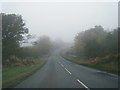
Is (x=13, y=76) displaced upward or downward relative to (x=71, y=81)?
downward

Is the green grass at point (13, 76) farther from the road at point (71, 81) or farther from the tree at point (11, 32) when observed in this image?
the tree at point (11, 32)

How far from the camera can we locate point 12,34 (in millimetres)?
51188

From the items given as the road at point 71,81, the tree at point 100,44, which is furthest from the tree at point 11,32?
the road at point 71,81

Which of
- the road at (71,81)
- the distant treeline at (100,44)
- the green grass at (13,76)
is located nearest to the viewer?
the road at (71,81)

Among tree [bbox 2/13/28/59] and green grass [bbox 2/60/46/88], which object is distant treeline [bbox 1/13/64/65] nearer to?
tree [bbox 2/13/28/59]

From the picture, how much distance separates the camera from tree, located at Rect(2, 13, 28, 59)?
156 feet

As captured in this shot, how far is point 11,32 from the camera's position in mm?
51156

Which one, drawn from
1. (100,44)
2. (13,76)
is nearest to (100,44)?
(100,44)

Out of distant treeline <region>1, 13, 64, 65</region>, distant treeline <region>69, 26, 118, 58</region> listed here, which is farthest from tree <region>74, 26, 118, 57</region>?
distant treeline <region>1, 13, 64, 65</region>

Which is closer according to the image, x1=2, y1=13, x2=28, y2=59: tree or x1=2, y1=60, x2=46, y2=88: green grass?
x1=2, y1=60, x2=46, y2=88: green grass

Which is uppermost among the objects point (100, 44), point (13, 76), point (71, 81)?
point (100, 44)

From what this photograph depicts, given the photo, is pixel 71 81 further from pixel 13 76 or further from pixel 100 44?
pixel 100 44

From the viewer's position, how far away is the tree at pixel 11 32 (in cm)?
4769

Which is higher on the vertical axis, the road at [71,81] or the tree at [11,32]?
the tree at [11,32]
